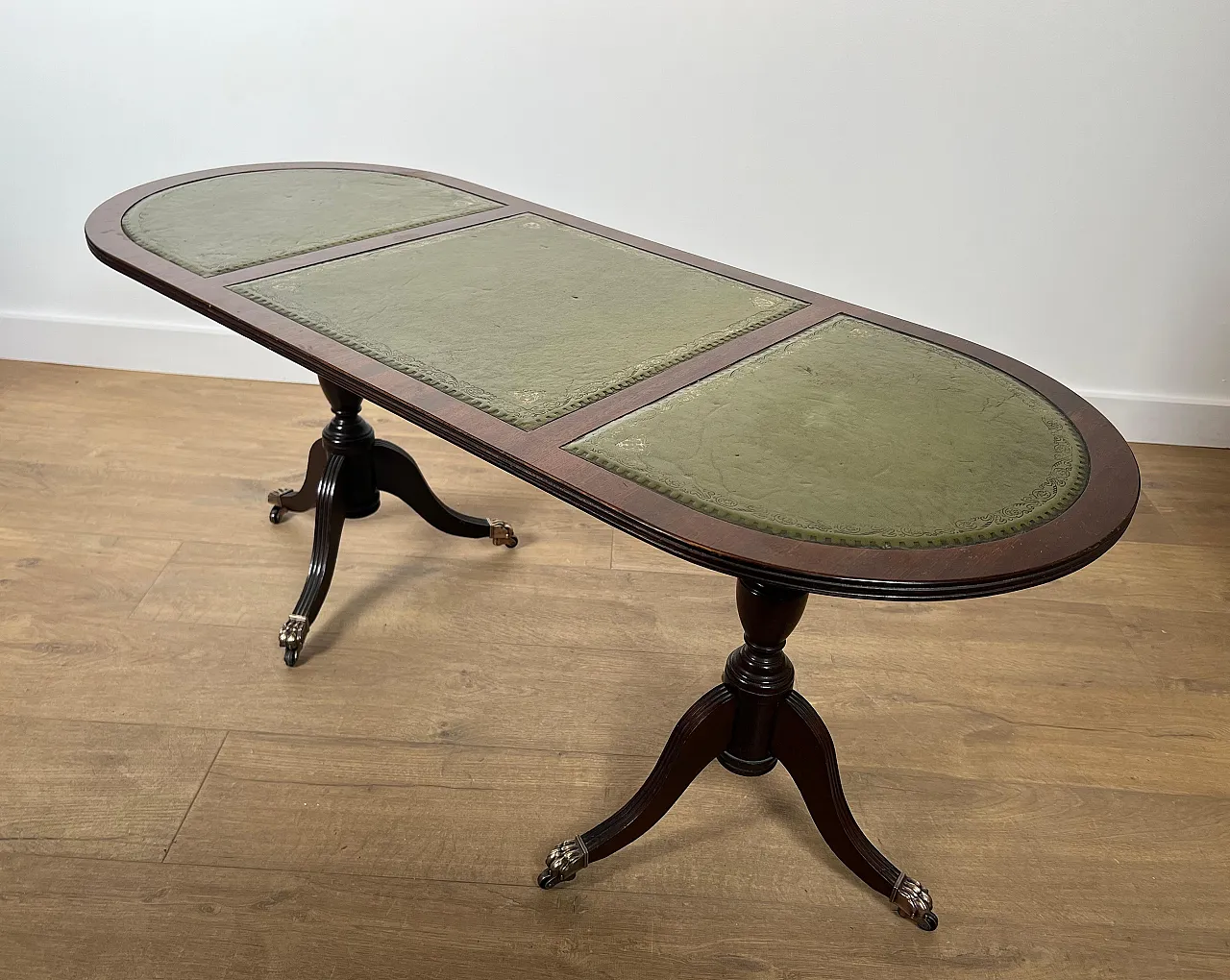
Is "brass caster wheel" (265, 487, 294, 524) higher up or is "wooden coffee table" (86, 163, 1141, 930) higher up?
"wooden coffee table" (86, 163, 1141, 930)

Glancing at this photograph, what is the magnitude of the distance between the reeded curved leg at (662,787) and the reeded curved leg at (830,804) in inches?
3.5

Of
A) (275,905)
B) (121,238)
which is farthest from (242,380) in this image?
(275,905)

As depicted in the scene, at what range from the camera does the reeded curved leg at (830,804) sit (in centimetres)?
145

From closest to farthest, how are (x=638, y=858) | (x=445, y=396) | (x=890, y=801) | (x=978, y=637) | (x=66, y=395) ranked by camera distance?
1. (x=445, y=396)
2. (x=638, y=858)
3. (x=890, y=801)
4. (x=978, y=637)
5. (x=66, y=395)

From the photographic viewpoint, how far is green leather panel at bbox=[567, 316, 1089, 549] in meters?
1.06

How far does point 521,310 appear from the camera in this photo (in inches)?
58.3

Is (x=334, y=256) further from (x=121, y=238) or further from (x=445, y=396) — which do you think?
(x=445, y=396)

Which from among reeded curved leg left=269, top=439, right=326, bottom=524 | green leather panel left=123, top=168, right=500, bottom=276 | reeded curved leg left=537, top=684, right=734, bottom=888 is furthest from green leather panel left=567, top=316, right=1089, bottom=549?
reeded curved leg left=269, top=439, right=326, bottom=524

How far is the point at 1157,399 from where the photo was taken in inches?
109

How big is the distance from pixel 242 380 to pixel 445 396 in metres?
1.86

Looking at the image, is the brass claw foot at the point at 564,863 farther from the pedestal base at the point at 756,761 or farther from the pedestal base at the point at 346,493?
the pedestal base at the point at 346,493

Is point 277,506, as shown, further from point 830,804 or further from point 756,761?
point 830,804

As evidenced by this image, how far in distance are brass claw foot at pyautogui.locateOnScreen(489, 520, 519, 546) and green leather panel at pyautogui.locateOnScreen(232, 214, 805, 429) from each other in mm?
697

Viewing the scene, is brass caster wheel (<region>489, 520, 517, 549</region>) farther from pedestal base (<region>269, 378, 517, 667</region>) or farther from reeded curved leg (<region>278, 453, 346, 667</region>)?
reeded curved leg (<region>278, 453, 346, 667</region>)
